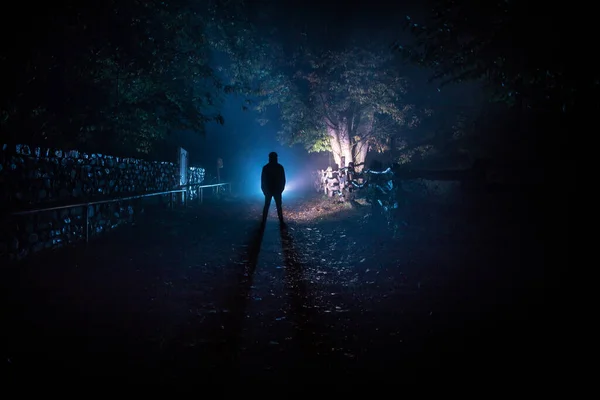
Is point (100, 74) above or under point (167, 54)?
under

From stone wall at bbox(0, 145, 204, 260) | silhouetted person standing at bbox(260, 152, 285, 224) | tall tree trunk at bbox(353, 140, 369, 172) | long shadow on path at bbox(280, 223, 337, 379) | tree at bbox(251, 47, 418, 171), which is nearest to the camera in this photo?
long shadow on path at bbox(280, 223, 337, 379)

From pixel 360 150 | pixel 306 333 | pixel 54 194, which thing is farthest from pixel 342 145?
pixel 306 333

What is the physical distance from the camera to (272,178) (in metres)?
8.60

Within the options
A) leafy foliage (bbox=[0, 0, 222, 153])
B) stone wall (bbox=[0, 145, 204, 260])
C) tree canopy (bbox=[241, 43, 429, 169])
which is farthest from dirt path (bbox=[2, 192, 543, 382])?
tree canopy (bbox=[241, 43, 429, 169])

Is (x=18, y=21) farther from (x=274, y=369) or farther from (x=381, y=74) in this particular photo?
(x=381, y=74)

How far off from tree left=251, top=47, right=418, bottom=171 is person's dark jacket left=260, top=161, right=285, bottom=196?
8.30m

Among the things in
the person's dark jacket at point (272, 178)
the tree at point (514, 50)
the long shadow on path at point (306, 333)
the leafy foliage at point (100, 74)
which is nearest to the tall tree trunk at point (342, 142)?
the leafy foliage at point (100, 74)

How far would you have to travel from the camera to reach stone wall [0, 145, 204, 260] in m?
5.15

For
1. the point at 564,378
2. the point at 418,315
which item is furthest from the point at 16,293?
the point at 564,378

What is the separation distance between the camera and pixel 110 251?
21.7 ft

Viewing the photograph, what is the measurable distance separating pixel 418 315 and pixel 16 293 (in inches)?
215

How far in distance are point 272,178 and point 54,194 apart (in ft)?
16.4

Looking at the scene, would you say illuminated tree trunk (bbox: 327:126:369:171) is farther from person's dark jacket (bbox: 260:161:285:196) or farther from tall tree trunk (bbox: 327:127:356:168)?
person's dark jacket (bbox: 260:161:285:196)

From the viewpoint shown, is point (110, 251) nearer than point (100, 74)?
Yes
